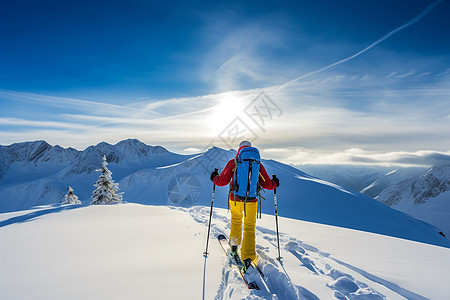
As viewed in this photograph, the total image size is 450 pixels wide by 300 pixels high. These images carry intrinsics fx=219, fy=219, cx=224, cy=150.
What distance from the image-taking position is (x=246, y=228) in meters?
5.27

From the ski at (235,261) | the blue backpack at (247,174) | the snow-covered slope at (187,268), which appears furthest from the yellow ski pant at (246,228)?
the snow-covered slope at (187,268)

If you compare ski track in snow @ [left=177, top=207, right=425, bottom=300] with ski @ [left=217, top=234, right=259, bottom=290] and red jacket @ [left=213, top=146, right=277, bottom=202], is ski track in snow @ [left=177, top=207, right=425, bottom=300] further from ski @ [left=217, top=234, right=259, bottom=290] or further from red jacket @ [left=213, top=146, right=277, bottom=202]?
red jacket @ [left=213, top=146, right=277, bottom=202]

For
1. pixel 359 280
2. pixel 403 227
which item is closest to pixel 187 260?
pixel 359 280

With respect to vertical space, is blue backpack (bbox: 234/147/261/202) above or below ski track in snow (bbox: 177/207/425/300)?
above

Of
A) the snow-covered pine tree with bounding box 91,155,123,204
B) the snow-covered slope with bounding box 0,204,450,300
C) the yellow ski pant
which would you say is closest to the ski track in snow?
the snow-covered slope with bounding box 0,204,450,300

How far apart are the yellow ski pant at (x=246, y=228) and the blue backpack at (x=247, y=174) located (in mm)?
296

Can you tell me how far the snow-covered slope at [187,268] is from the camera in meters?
3.54

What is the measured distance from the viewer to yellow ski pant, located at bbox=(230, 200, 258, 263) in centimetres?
503

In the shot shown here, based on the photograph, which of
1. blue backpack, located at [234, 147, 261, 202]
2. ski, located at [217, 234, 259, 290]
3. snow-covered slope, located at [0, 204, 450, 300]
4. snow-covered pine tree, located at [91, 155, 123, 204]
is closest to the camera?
snow-covered slope, located at [0, 204, 450, 300]

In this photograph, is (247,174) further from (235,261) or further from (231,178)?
(235,261)

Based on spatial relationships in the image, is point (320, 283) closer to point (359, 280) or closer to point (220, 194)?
point (359, 280)

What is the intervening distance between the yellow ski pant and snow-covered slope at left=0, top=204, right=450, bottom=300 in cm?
40

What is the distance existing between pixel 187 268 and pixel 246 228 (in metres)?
1.61

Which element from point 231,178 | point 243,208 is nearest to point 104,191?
point 231,178
